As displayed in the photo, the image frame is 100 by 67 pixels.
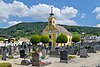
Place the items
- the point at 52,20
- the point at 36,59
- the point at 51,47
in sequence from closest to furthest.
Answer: the point at 36,59 → the point at 51,47 → the point at 52,20

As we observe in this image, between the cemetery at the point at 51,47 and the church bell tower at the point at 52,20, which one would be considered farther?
the church bell tower at the point at 52,20

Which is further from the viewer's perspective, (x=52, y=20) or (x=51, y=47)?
(x=52, y=20)

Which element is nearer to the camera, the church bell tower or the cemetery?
the cemetery

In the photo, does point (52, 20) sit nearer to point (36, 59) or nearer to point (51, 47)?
point (51, 47)

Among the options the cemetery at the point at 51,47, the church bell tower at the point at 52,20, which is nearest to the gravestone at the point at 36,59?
the cemetery at the point at 51,47

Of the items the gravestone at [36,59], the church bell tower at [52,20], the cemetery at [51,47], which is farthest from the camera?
the church bell tower at [52,20]

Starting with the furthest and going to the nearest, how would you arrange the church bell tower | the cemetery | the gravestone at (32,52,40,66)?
the church bell tower
the cemetery
the gravestone at (32,52,40,66)

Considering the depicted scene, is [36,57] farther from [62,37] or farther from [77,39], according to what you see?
[77,39]

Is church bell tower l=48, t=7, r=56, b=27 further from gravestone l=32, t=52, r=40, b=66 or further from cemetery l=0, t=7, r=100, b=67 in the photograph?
gravestone l=32, t=52, r=40, b=66

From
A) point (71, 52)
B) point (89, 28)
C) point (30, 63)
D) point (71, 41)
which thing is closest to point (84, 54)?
point (71, 52)

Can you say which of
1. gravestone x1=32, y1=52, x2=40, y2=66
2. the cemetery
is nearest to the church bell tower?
the cemetery

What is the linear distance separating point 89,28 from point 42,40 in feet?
463

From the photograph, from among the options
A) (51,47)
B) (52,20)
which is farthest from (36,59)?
(52,20)

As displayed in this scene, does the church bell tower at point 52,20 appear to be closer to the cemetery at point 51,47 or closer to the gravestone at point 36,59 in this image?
the cemetery at point 51,47
